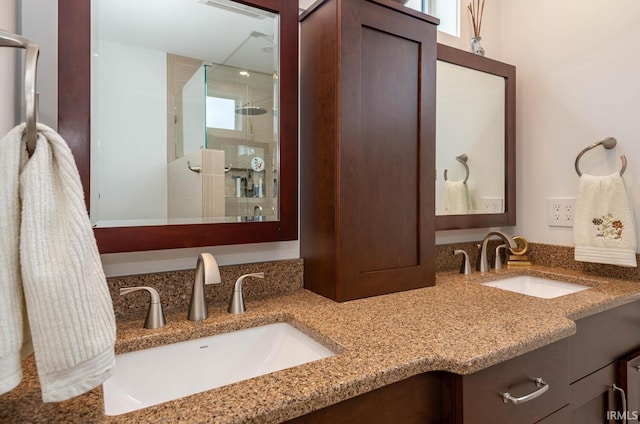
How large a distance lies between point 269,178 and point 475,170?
3.29 feet

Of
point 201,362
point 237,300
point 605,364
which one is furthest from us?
point 605,364

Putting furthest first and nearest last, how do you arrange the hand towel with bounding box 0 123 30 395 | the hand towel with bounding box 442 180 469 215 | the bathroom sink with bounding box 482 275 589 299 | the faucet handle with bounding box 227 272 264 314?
the hand towel with bounding box 442 180 469 215, the bathroom sink with bounding box 482 275 589 299, the faucet handle with bounding box 227 272 264 314, the hand towel with bounding box 0 123 30 395

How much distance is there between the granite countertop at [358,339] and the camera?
0.52 metres

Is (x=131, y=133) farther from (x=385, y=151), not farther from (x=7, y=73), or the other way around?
(x=385, y=151)

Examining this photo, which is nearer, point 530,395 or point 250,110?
point 530,395

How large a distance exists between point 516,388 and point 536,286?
865 mm

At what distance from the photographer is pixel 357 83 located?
1.02 meters

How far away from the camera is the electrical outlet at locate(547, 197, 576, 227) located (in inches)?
58.6

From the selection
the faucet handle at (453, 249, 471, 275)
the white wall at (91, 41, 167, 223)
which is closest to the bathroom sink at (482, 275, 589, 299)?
the faucet handle at (453, 249, 471, 275)

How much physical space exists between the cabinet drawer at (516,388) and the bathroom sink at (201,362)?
284 millimetres

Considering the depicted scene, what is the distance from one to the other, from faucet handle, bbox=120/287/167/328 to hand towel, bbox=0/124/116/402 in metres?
0.40

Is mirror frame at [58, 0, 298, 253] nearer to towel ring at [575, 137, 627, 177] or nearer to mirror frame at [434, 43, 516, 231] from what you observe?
mirror frame at [434, 43, 516, 231]

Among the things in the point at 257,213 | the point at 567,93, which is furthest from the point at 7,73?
the point at 567,93

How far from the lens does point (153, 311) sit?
2.76 feet
